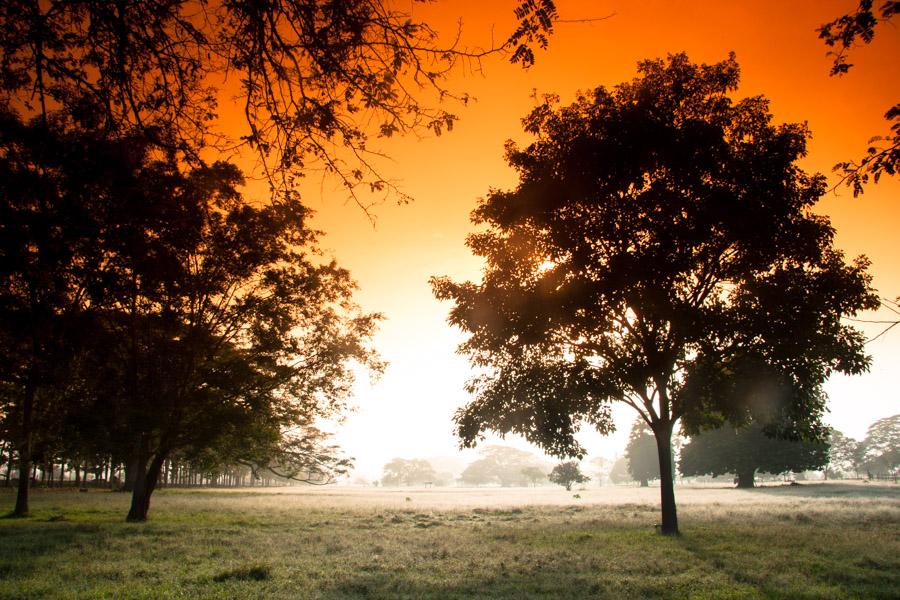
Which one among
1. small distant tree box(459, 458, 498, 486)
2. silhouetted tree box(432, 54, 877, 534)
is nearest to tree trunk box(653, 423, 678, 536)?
silhouetted tree box(432, 54, 877, 534)

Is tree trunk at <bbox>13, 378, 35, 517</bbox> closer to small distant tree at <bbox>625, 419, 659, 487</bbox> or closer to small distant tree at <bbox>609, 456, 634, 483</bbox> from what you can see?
small distant tree at <bbox>625, 419, 659, 487</bbox>

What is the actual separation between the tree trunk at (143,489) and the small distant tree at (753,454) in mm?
61654

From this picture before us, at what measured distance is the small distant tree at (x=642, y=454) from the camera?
332 feet

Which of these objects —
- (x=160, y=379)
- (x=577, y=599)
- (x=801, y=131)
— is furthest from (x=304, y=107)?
(x=160, y=379)

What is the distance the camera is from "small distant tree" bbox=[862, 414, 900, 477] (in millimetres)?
135625

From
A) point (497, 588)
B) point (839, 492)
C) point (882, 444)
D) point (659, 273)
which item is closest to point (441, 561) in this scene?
point (497, 588)

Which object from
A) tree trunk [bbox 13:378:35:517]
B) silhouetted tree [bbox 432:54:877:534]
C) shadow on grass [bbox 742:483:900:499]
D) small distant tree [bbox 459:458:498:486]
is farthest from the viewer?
small distant tree [bbox 459:458:498:486]

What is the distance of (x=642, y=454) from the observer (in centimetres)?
10262

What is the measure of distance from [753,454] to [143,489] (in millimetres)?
70571

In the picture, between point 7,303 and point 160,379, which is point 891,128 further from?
point 160,379

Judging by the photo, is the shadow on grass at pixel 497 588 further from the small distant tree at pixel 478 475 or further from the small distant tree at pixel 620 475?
the small distant tree at pixel 478 475

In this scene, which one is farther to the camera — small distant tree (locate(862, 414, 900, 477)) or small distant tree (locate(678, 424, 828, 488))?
small distant tree (locate(862, 414, 900, 477))

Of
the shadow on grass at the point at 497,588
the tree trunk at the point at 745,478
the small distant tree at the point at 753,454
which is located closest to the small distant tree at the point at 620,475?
the tree trunk at the point at 745,478

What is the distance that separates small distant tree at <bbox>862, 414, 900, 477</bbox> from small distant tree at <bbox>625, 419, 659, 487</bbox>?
82.3 metres
